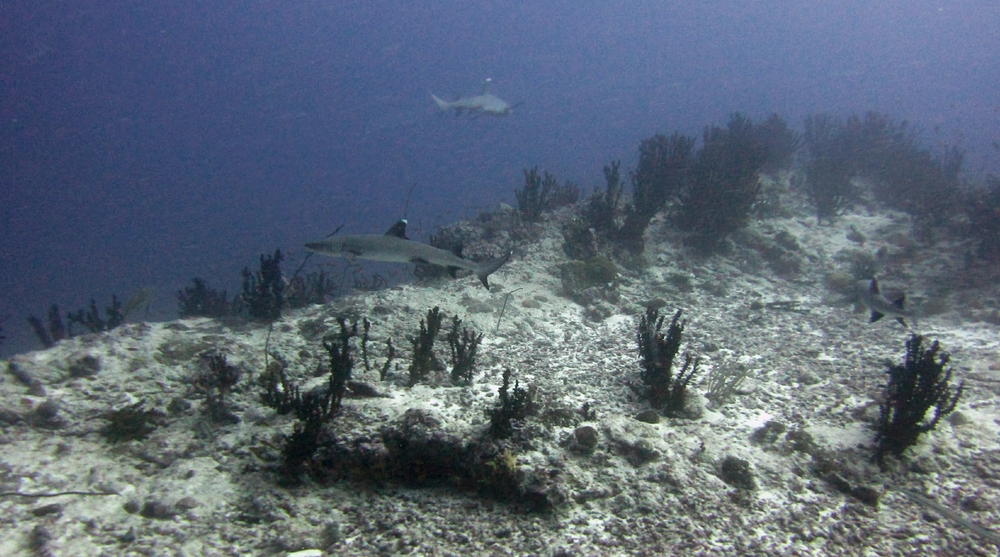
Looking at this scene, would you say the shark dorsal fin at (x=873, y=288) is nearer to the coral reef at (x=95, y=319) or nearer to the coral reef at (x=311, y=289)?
the coral reef at (x=311, y=289)

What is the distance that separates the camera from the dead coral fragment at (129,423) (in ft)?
10.9

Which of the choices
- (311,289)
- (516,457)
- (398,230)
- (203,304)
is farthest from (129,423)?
(203,304)

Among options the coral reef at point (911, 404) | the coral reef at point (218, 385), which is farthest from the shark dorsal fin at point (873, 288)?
the coral reef at point (218, 385)

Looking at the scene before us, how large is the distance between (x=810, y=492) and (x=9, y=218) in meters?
95.0

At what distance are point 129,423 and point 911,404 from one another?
251 inches

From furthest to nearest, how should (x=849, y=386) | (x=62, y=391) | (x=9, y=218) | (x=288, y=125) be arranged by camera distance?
(x=288, y=125) < (x=9, y=218) < (x=849, y=386) < (x=62, y=391)

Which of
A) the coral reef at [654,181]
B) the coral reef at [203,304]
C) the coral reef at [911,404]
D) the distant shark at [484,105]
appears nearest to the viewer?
the coral reef at [911,404]

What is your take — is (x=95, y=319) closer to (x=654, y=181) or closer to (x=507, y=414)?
(x=507, y=414)

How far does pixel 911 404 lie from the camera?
3623mm

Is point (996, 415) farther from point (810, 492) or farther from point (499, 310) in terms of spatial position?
point (499, 310)

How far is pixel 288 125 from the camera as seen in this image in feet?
306

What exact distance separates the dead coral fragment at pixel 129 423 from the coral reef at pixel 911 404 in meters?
5.95

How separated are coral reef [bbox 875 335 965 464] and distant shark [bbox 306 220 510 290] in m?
3.93

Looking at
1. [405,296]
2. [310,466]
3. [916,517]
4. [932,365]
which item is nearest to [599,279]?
[405,296]
